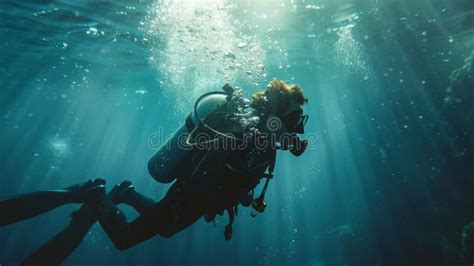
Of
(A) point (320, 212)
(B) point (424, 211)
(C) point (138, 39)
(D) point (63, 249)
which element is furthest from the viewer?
(A) point (320, 212)

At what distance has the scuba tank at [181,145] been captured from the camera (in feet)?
13.9

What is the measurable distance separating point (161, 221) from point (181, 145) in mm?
1105

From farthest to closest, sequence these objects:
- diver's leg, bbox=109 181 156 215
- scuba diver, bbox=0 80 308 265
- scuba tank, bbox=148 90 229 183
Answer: diver's leg, bbox=109 181 156 215 → scuba tank, bbox=148 90 229 183 → scuba diver, bbox=0 80 308 265

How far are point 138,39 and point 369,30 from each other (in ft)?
50.8

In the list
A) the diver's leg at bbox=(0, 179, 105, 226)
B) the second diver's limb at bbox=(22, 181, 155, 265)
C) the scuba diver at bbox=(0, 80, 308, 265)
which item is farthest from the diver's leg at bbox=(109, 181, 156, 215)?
the scuba diver at bbox=(0, 80, 308, 265)

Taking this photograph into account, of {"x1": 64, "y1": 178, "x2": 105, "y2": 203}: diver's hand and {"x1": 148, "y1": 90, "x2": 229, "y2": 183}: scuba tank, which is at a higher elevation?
{"x1": 148, "y1": 90, "x2": 229, "y2": 183}: scuba tank

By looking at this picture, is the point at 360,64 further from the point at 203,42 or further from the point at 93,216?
the point at 93,216

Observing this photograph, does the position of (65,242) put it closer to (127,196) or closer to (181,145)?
(127,196)

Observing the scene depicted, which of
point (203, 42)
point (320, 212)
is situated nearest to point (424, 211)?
point (203, 42)

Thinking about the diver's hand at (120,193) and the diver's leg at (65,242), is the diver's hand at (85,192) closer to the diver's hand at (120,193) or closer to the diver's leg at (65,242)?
the diver's leg at (65,242)

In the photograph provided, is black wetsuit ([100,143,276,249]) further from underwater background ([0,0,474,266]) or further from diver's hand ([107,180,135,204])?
underwater background ([0,0,474,266])

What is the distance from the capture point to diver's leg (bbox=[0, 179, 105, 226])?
433 cm

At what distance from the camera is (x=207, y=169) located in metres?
3.71

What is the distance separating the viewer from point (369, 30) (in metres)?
19.9
